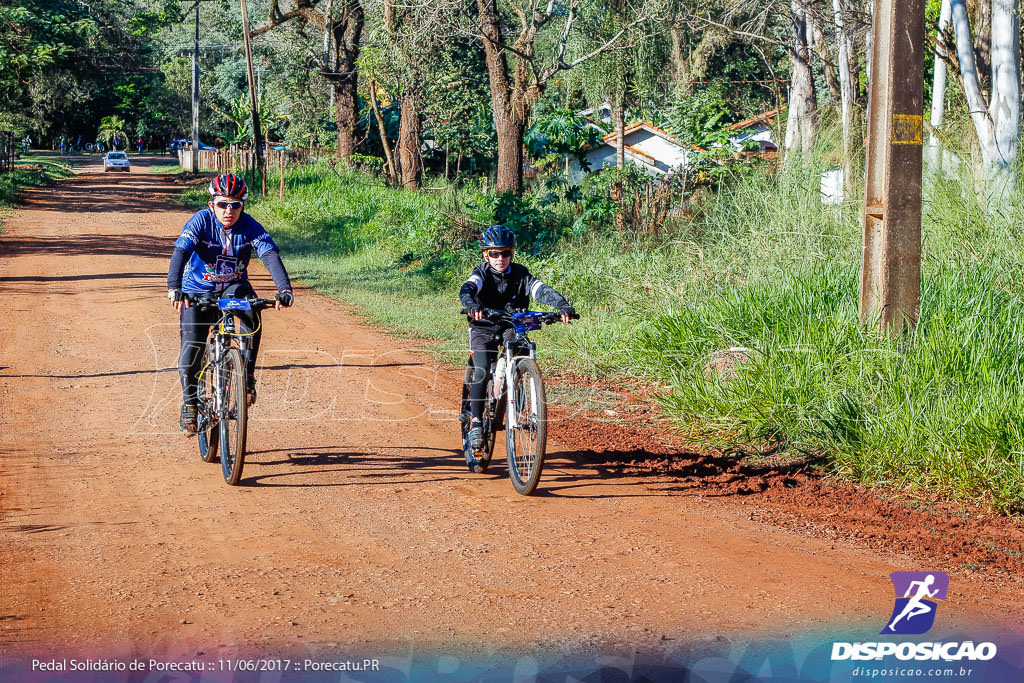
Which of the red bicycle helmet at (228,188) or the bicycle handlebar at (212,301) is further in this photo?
the red bicycle helmet at (228,188)

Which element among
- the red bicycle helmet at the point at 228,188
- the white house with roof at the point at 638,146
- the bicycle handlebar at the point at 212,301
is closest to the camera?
the bicycle handlebar at the point at 212,301

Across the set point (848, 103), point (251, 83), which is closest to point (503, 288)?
point (848, 103)

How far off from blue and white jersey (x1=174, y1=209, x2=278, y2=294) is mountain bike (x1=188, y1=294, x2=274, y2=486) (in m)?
0.19

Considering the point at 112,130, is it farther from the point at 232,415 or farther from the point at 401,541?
the point at 401,541

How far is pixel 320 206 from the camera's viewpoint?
86.4 ft

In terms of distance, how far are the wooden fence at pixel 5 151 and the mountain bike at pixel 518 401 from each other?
40789 millimetres

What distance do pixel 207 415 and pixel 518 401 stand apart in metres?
2.22

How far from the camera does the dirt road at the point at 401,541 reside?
431 centimetres

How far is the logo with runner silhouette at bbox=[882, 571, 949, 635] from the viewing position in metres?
4.41

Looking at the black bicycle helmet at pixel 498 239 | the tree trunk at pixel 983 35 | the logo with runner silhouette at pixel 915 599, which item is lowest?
the logo with runner silhouette at pixel 915 599

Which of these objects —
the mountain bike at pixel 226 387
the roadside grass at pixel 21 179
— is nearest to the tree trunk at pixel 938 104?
the mountain bike at pixel 226 387

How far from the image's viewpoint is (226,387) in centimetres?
662

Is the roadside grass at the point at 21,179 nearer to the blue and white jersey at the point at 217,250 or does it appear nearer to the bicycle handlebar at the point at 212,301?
the blue and white jersey at the point at 217,250

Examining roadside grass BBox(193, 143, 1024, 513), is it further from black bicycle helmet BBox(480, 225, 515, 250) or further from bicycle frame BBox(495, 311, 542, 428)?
black bicycle helmet BBox(480, 225, 515, 250)
